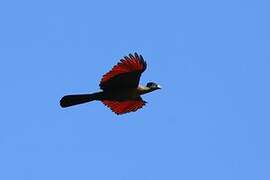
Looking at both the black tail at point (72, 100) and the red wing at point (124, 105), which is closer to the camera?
the black tail at point (72, 100)

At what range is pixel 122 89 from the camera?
52.4 m

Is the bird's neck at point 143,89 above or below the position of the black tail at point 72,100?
above

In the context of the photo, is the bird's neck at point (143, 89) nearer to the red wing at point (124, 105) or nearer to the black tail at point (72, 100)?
the red wing at point (124, 105)

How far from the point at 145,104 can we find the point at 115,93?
1.23 metres

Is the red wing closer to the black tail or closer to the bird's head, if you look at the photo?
the bird's head

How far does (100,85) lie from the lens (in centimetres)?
5209

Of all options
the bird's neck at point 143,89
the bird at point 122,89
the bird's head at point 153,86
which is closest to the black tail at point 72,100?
the bird at point 122,89

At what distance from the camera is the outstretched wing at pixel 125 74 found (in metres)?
51.6

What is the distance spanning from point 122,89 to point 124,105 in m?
0.87

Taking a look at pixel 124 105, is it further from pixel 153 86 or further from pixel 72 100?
pixel 72 100

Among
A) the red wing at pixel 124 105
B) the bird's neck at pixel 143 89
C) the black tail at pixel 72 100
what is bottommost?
the black tail at pixel 72 100

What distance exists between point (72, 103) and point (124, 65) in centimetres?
217

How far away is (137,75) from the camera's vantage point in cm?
5197

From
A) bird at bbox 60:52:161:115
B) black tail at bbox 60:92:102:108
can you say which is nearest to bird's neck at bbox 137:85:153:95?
bird at bbox 60:52:161:115
